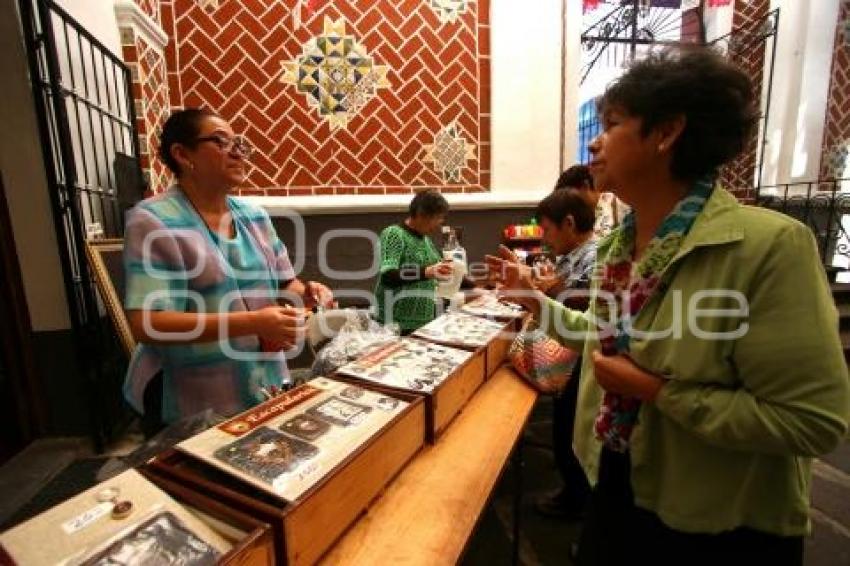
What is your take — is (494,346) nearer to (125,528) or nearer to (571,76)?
(125,528)

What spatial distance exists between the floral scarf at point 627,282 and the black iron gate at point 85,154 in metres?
2.92

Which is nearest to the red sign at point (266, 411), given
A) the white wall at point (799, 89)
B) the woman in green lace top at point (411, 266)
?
the woman in green lace top at point (411, 266)

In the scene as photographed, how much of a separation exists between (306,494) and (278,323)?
555mm

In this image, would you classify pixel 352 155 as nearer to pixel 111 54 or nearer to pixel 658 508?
pixel 111 54

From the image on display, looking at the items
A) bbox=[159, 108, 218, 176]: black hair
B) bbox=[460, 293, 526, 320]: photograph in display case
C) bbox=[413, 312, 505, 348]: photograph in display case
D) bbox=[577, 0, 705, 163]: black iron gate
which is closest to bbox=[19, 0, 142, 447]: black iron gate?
bbox=[159, 108, 218, 176]: black hair

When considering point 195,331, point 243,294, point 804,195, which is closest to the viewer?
point 195,331

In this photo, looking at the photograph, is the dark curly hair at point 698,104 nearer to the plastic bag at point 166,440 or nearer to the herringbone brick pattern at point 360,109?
the plastic bag at point 166,440

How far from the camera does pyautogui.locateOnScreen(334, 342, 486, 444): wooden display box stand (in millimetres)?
1340

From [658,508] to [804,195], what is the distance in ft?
23.9

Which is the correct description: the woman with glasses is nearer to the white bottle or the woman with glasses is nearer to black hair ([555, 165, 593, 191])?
the white bottle

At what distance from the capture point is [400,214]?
15.3 ft

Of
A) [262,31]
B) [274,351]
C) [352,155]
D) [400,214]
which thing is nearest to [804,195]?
[400,214]

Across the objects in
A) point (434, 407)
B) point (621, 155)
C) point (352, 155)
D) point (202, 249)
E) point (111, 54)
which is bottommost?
point (434, 407)

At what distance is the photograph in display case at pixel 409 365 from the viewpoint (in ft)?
4.58
